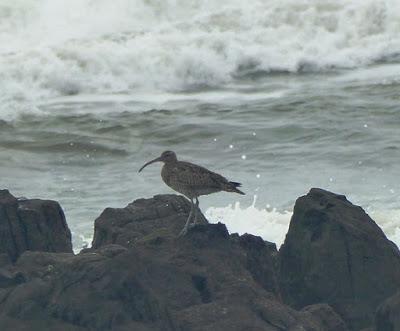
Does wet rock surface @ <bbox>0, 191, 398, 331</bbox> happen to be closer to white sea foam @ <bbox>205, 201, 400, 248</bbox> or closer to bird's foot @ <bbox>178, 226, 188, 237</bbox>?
bird's foot @ <bbox>178, 226, 188, 237</bbox>

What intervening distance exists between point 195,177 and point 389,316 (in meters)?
2.55

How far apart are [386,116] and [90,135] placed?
152 inches

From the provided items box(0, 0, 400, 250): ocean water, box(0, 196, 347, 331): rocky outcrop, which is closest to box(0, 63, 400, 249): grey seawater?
box(0, 0, 400, 250): ocean water

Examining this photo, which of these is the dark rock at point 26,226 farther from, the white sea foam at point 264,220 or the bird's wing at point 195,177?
the white sea foam at point 264,220

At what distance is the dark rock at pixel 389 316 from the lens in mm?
12023

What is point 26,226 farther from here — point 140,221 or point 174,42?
point 174,42

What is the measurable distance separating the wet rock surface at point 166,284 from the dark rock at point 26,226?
523mm

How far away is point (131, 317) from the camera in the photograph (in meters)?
11.8

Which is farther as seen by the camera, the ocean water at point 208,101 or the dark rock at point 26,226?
the ocean water at point 208,101

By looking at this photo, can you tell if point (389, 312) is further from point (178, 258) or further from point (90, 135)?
point (90, 135)

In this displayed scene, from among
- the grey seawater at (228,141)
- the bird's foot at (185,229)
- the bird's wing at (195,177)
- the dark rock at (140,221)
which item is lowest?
the grey seawater at (228,141)

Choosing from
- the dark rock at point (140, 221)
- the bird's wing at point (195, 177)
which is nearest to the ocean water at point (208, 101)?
the bird's wing at point (195, 177)

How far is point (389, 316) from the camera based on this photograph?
1211 cm

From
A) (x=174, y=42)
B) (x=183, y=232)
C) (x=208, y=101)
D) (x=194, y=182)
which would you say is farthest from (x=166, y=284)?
(x=174, y=42)
